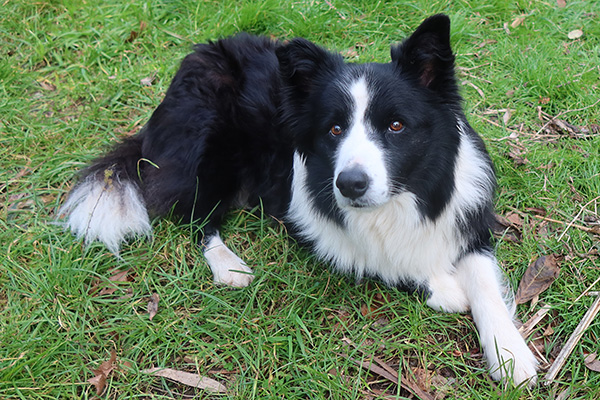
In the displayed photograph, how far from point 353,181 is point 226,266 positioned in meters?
1.21

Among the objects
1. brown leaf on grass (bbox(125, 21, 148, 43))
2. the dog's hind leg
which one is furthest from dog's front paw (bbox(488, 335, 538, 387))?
brown leaf on grass (bbox(125, 21, 148, 43))

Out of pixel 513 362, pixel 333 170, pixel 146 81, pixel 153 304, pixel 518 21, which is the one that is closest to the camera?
pixel 513 362

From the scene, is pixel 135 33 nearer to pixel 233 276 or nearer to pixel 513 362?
pixel 233 276

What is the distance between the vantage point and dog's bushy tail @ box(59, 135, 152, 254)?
10.3 feet

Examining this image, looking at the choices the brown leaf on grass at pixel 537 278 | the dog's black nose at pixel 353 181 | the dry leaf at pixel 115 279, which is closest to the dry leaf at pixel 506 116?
Result: the brown leaf on grass at pixel 537 278

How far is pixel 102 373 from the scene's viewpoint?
2553 mm

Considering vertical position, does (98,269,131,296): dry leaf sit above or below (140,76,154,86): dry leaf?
below

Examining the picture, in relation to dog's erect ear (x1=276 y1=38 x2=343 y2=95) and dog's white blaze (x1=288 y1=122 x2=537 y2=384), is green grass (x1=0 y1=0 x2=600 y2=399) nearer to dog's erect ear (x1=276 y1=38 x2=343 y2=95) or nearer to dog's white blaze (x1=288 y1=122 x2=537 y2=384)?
dog's white blaze (x1=288 y1=122 x2=537 y2=384)

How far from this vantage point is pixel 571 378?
93.9 inches

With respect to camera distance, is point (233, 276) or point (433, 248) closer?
point (433, 248)

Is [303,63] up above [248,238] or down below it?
above

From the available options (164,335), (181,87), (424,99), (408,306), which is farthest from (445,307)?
(181,87)

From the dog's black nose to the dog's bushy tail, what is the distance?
157 centimetres

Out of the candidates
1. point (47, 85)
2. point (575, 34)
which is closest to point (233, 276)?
point (47, 85)
